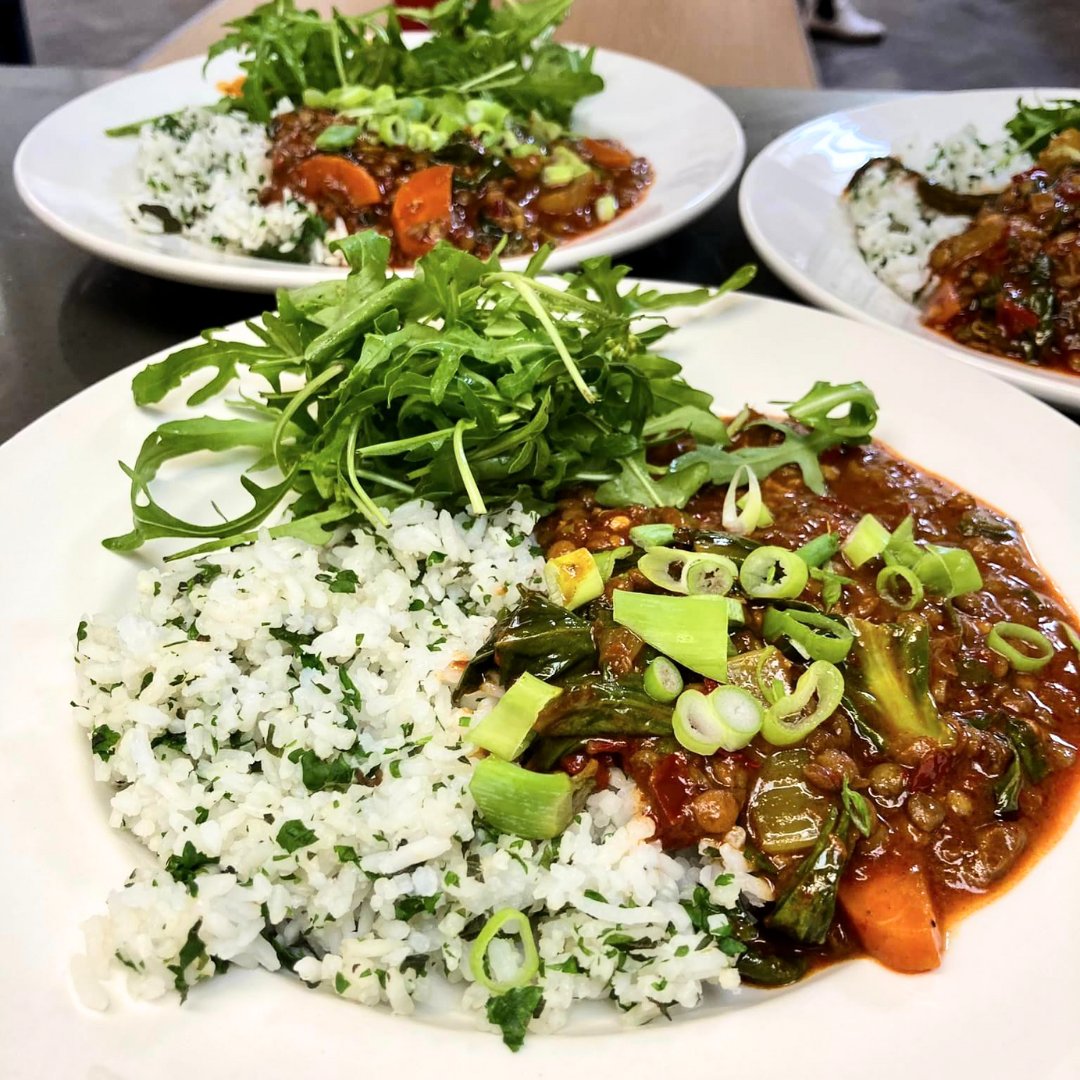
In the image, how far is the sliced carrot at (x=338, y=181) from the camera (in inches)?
171

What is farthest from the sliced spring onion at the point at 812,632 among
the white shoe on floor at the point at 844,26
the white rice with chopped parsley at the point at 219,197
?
the white shoe on floor at the point at 844,26

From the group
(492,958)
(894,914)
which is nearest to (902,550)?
(894,914)

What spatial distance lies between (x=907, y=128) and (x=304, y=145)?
118 inches

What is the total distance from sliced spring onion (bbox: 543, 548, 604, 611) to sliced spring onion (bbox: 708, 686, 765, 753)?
422 mm

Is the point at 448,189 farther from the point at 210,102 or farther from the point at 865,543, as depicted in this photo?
the point at 865,543

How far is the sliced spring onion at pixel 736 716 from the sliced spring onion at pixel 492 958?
55 cm

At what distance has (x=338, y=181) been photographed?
14.4 feet

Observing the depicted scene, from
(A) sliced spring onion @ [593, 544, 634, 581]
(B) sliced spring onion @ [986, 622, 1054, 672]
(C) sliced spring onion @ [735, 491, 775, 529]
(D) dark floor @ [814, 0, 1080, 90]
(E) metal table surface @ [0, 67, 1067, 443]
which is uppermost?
(A) sliced spring onion @ [593, 544, 634, 581]

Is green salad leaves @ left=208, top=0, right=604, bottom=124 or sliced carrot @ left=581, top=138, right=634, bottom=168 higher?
green salad leaves @ left=208, top=0, right=604, bottom=124

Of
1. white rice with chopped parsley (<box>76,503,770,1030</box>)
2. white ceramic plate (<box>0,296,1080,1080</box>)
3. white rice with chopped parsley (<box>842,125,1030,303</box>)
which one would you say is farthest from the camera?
white rice with chopped parsley (<box>842,125,1030,303</box>)

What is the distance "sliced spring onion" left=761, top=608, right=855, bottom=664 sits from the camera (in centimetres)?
219

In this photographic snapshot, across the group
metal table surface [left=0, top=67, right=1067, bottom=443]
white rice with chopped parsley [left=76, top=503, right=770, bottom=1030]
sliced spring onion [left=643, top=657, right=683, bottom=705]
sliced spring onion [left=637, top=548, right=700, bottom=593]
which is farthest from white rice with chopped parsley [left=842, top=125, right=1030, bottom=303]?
white rice with chopped parsley [left=76, top=503, right=770, bottom=1030]

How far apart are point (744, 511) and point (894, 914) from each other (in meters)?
1.14

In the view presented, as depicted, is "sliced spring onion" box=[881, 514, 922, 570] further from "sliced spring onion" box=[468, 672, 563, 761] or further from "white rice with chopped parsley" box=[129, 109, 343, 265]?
"white rice with chopped parsley" box=[129, 109, 343, 265]
